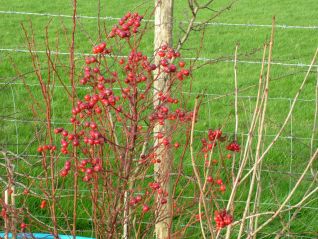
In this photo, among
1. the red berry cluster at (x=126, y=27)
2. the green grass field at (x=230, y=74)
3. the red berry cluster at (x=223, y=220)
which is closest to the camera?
the red berry cluster at (x=223, y=220)

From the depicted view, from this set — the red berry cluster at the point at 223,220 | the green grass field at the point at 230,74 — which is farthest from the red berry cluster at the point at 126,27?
the red berry cluster at the point at 223,220

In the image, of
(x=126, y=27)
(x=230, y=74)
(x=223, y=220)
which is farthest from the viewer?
(x=230, y=74)

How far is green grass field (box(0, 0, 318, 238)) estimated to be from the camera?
14.3 ft

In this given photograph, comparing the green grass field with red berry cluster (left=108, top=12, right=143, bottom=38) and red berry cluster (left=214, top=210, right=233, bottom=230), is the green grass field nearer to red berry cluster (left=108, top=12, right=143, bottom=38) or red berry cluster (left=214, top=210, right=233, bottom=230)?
red berry cluster (left=108, top=12, right=143, bottom=38)

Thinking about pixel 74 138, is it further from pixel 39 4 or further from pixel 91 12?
pixel 39 4

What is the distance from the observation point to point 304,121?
611cm

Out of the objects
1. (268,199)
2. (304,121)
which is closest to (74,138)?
(268,199)

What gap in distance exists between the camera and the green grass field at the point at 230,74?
14.3 ft

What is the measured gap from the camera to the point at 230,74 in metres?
8.11

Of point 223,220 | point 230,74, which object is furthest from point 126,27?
point 230,74

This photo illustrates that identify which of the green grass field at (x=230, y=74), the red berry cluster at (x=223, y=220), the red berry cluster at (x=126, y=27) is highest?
the red berry cluster at (x=126, y=27)

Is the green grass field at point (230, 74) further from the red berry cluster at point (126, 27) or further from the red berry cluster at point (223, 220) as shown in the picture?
the red berry cluster at point (223, 220)

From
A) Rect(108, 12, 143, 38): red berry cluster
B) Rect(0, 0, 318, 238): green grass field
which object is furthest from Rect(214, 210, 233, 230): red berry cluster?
Rect(0, 0, 318, 238): green grass field

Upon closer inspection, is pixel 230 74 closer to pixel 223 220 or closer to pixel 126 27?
pixel 126 27
